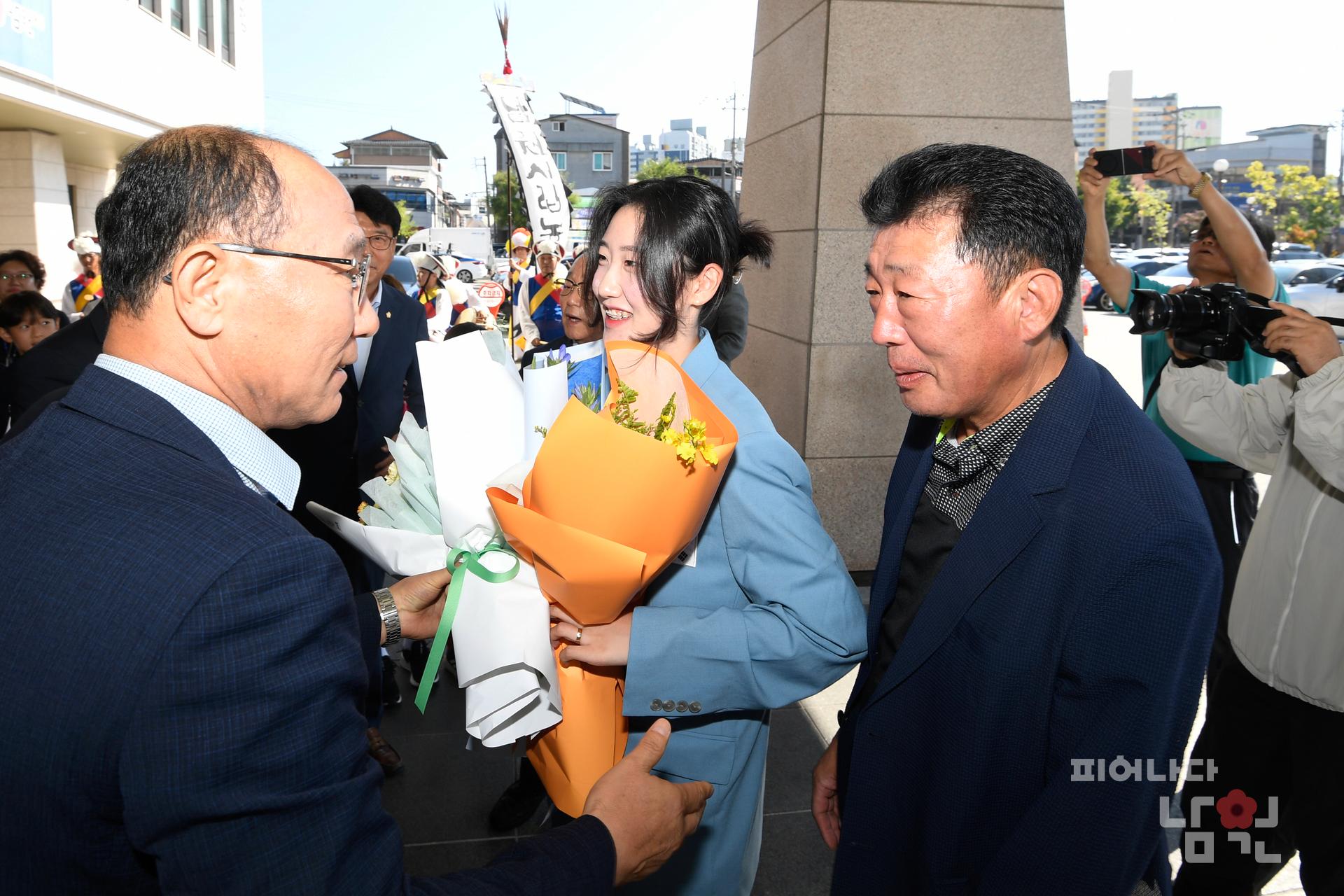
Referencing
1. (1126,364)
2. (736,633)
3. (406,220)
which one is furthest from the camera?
(406,220)

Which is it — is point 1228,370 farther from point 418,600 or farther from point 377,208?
point 377,208

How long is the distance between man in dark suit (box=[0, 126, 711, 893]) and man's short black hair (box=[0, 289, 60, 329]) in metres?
5.04

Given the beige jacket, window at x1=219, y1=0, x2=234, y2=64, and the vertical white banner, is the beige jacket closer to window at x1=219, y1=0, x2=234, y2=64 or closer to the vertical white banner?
the vertical white banner

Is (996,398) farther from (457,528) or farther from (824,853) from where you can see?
(824,853)

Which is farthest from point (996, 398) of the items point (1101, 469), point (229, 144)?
point (229, 144)

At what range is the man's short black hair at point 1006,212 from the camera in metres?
1.54

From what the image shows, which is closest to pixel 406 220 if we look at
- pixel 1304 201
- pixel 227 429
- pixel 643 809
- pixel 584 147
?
pixel 584 147

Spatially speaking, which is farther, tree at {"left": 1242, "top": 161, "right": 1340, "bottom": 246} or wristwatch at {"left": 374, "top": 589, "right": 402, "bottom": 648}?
tree at {"left": 1242, "top": 161, "right": 1340, "bottom": 246}

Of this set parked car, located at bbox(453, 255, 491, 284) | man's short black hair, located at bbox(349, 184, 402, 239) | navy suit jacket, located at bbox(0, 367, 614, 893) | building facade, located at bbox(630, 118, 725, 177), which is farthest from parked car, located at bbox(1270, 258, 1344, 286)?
building facade, located at bbox(630, 118, 725, 177)

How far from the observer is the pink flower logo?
2498mm

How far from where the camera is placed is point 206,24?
21.9 meters

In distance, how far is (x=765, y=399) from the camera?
5.49 metres

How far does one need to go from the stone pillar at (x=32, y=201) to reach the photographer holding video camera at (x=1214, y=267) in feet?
57.6

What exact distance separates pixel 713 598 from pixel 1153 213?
71712 mm
